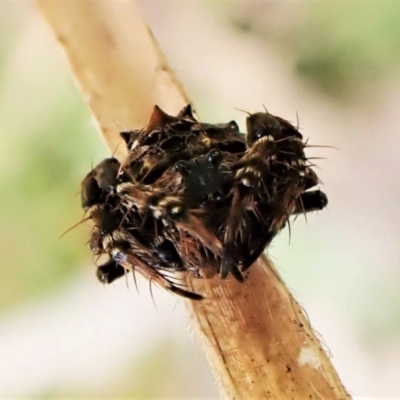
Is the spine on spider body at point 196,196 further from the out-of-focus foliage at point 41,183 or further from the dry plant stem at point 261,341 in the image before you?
the out-of-focus foliage at point 41,183

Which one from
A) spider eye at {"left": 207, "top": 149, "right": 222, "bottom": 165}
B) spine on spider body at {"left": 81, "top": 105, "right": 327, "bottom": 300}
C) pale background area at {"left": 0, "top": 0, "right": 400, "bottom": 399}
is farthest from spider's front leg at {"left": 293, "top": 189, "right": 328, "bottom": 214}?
pale background area at {"left": 0, "top": 0, "right": 400, "bottom": 399}

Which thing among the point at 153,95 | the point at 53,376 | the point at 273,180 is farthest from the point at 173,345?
the point at 273,180

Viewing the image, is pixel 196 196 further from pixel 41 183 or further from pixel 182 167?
pixel 41 183

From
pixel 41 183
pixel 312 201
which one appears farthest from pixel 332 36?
pixel 41 183

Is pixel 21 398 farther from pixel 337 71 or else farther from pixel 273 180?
pixel 337 71

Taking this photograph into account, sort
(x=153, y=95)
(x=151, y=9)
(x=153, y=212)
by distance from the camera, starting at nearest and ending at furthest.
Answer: (x=153, y=212)
(x=153, y=95)
(x=151, y=9)

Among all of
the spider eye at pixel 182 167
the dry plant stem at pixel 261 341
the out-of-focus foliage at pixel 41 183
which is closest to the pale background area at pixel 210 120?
the out-of-focus foliage at pixel 41 183

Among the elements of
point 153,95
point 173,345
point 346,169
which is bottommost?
point 173,345

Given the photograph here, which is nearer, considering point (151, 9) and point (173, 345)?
point (173, 345)

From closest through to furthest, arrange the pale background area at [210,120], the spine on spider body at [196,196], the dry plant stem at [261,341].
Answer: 1. the spine on spider body at [196,196]
2. the dry plant stem at [261,341]
3. the pale background area at [210,120]
